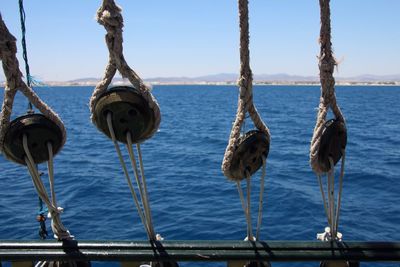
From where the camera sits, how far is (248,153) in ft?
6.77

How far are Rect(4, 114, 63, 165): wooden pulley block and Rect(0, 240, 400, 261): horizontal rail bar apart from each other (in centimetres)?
39

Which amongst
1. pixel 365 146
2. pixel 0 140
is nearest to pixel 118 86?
pixel 0 140

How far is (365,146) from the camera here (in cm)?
1928

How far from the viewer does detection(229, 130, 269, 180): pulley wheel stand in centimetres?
204

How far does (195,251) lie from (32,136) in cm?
89

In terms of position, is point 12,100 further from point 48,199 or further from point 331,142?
point 331,142

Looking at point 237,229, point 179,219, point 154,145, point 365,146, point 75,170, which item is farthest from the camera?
point 154,145

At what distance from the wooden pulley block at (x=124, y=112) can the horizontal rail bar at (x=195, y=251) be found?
500mm

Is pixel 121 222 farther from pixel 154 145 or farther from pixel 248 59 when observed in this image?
pixel 154 145

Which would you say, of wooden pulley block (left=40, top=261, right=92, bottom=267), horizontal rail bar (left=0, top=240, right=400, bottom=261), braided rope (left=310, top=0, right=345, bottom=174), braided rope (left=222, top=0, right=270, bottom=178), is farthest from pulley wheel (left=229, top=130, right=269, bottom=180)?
wooden pulley block (left=40, top=261, right=92, bottom=267)

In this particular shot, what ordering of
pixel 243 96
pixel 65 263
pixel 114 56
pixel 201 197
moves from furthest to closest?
pixel 201 197 < pixel 243 96 < pixel 65 263 < pixel 114 56

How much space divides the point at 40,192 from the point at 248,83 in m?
1.11

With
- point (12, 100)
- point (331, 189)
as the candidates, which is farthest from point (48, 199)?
point (331, 189)

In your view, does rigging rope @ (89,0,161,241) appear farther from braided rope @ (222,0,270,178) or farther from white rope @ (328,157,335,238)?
white rope @ (328,157,335,238)
